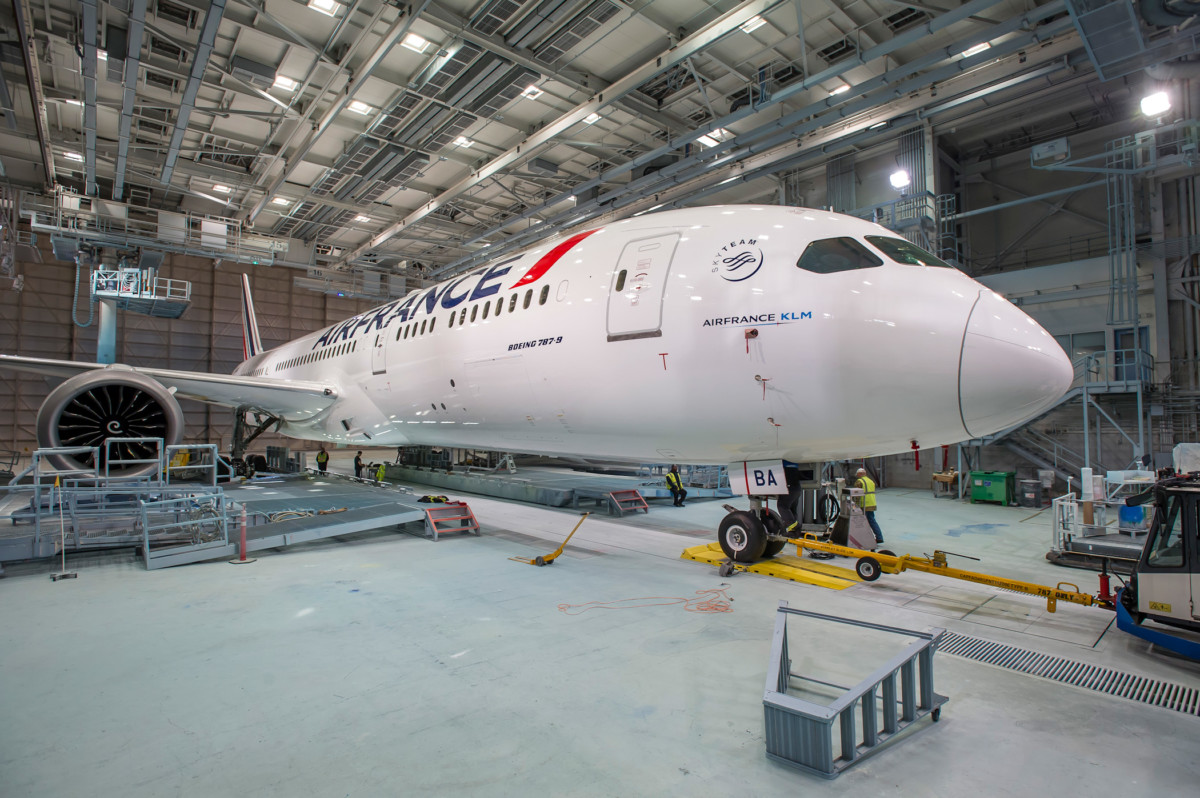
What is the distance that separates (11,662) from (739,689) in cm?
490

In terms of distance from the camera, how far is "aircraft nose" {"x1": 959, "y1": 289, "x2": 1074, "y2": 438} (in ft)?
14.3

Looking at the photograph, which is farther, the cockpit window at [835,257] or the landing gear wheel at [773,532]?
the landing gear wheel at [773,532]

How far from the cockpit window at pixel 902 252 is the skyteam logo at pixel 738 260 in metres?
1.00

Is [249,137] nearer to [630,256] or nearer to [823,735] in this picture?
[630,256]

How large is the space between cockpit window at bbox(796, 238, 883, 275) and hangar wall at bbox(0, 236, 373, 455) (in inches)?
1105

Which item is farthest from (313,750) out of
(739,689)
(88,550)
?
(88,550)

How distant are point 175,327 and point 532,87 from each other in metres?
24.0

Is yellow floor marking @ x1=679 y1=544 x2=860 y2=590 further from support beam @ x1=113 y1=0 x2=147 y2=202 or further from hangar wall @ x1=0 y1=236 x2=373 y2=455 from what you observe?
hangar wall @ x1=0 y1=236 x2=373 y2=455

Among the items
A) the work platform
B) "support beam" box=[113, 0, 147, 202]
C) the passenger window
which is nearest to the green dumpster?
the work platform

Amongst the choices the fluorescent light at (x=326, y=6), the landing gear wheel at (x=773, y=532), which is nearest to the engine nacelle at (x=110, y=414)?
the fluorescent light at (x=326, y=6)

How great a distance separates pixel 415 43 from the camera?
39.8 feet

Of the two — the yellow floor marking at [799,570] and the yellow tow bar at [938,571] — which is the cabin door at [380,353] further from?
the yellow tow bar at [938,571]

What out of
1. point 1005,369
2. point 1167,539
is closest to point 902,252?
point 1005,369

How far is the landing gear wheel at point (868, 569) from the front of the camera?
6.25 metres
